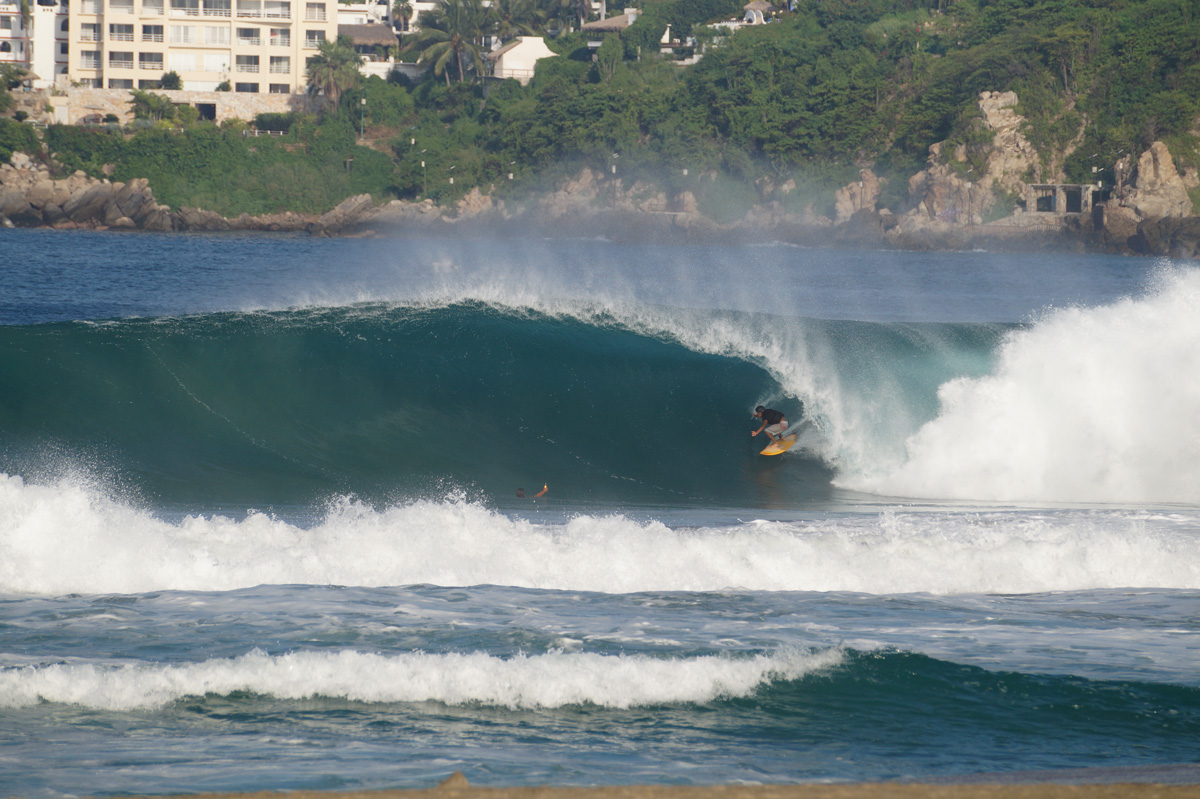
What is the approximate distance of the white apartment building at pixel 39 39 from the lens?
90.1 metres

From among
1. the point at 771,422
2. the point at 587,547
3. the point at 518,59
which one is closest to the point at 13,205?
the point at 518,59

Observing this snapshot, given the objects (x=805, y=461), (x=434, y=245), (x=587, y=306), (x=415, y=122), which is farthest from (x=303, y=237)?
(x=805, y=461)

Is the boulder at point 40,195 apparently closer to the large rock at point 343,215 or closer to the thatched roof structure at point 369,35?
the large rock at point 343,215

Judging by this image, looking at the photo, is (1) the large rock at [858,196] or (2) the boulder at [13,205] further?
(1) the large rock at [858,196]

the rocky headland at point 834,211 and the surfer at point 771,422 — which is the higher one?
the rocky headland at point 834,211

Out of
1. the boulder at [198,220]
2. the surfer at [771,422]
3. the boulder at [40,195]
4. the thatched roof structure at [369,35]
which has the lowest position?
the surfer at [771,422]

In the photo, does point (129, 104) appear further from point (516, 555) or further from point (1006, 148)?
point (516, 555)

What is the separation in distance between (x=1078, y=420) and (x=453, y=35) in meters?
94.7

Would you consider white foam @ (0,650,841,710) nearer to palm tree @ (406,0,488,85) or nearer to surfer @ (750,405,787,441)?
surfer @ (750,405,787,441)

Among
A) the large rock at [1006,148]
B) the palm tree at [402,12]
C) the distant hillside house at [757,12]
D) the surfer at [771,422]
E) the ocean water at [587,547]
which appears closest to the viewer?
the ocean water at [587,547]

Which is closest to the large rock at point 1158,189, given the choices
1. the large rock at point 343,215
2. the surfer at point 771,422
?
the large rock at point 343,215

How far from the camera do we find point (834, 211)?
279 ft

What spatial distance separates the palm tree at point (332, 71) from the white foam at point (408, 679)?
9039 centimetres

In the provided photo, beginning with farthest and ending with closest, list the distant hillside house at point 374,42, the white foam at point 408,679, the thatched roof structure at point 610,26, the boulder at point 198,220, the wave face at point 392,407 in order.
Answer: the thatched roof structure at point 610,26 < the distant hillside house at point 374,42 < the boulder at point 198,220 < the wave face at point 392,407 < the white foam at point 408,679
